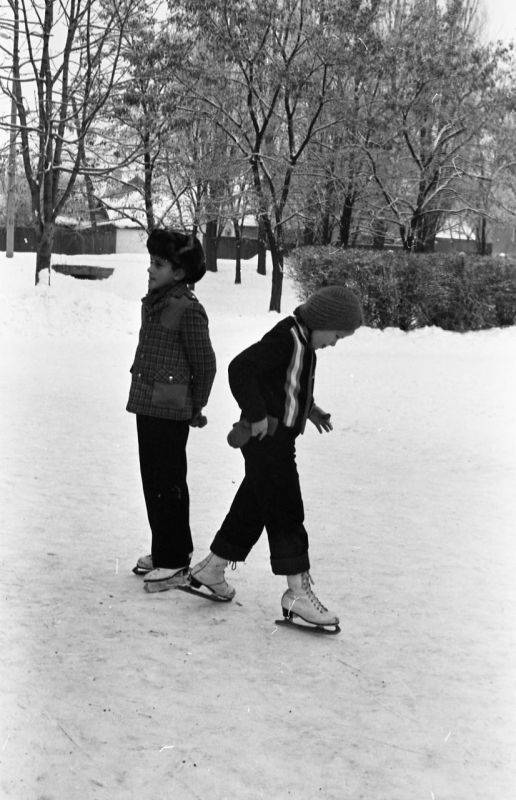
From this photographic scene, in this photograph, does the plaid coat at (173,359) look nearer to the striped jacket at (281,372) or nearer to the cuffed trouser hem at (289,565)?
the striped jacket at (281,372)

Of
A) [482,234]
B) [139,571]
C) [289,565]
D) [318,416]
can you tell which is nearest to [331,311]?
[318,416]

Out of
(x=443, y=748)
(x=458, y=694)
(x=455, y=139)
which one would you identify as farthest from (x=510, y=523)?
(x=455, y=139)

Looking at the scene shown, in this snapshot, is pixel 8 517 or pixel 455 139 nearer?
pixel 8 517

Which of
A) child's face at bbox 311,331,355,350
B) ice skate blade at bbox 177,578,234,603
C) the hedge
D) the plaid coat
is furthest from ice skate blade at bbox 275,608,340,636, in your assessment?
the hedge

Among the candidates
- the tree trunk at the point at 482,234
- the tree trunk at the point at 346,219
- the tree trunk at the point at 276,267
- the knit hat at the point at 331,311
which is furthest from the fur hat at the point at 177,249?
the tree trunk at the point at 482,234

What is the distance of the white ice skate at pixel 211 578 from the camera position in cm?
397

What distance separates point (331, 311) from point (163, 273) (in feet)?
2.67

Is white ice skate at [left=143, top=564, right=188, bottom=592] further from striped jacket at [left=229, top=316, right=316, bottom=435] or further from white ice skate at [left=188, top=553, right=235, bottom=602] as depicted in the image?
striped jacket at [left=229, top=316, right=316, bottom=435]

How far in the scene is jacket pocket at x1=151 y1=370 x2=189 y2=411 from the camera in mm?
3912

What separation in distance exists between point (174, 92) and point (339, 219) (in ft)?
25.0

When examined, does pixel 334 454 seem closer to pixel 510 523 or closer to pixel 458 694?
pixel 510 523

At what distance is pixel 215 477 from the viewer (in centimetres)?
658

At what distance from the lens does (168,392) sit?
3.91 meters

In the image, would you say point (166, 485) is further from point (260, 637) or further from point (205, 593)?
point (260, 637)
